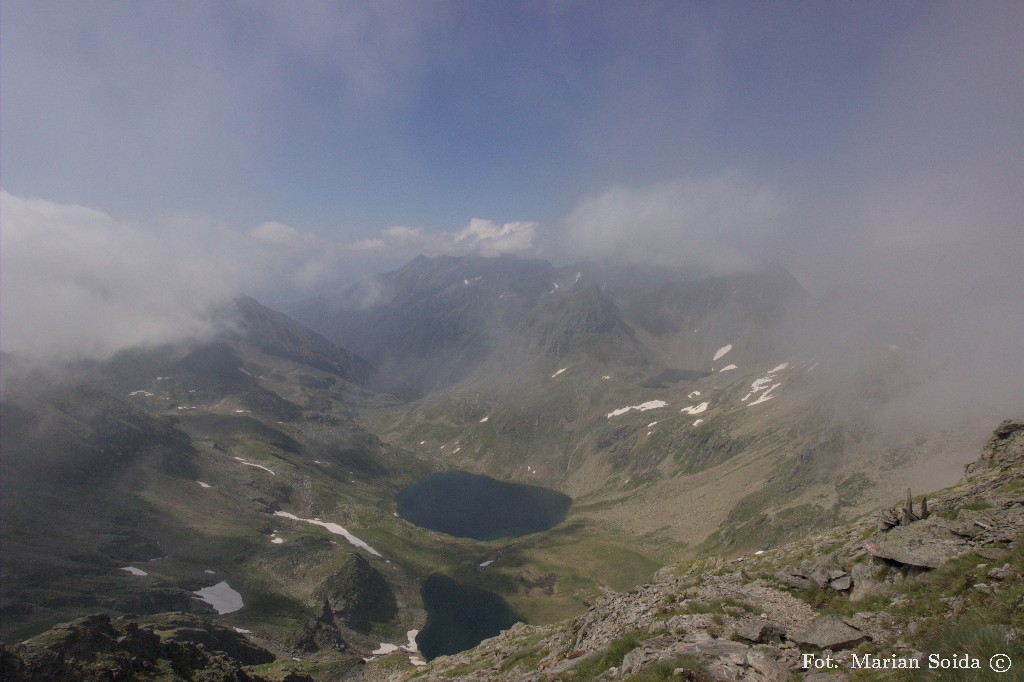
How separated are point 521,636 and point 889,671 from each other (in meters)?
38.5

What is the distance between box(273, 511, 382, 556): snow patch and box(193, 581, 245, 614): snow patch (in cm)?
5430

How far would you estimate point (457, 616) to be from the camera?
144 meters

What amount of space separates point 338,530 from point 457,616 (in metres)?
69.8

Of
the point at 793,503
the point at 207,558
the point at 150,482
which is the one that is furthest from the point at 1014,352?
the point at 150,482

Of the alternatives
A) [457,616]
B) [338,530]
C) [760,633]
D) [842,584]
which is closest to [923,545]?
[842,584]

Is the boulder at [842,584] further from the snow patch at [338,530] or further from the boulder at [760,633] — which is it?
the snow patch at [338,530]

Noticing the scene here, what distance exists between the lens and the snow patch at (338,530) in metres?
174

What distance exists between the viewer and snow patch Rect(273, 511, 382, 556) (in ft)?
573

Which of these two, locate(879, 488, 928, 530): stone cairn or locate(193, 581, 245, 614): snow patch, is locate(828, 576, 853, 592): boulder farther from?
locate(193, 581, 245, 614): snow patch

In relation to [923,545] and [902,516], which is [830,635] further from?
[902,516]

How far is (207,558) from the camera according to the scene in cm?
13400

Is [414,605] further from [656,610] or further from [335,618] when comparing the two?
[656,610]

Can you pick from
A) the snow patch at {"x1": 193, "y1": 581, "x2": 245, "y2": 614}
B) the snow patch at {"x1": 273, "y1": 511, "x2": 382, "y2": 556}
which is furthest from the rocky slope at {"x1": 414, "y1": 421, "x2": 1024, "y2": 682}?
the snow patch at {"x1": 273, "y1": 511, "x2": 382, "y2": 556}

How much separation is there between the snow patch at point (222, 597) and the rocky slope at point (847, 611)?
12072 cm
